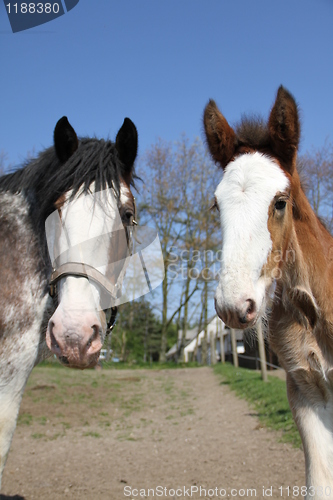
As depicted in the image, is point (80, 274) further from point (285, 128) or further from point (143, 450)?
point (143, 450)

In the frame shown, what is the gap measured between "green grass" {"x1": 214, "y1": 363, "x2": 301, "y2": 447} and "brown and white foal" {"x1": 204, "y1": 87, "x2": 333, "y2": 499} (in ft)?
10.5

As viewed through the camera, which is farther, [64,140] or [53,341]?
[64,140]

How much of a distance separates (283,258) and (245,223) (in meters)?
0.56

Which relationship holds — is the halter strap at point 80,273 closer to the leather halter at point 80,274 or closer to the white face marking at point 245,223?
→ the leather halter at point 80,274

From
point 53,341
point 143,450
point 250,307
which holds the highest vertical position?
point 250,307

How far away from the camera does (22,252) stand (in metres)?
2.96

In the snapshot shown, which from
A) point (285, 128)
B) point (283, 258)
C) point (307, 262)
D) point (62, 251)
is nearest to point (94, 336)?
point (62, 251)

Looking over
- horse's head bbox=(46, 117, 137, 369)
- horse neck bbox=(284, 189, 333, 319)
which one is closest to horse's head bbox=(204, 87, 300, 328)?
horse neck bbox=(284, 189, 333, 319)

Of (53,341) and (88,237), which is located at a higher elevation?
(88,237)

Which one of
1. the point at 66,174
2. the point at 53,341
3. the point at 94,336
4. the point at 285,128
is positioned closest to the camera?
the point at 53,341

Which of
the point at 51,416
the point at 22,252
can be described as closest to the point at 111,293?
the point at 22,252

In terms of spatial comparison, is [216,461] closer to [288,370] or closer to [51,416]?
[288,370]

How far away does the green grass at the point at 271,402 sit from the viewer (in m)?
6.53

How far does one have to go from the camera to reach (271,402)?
842cm
